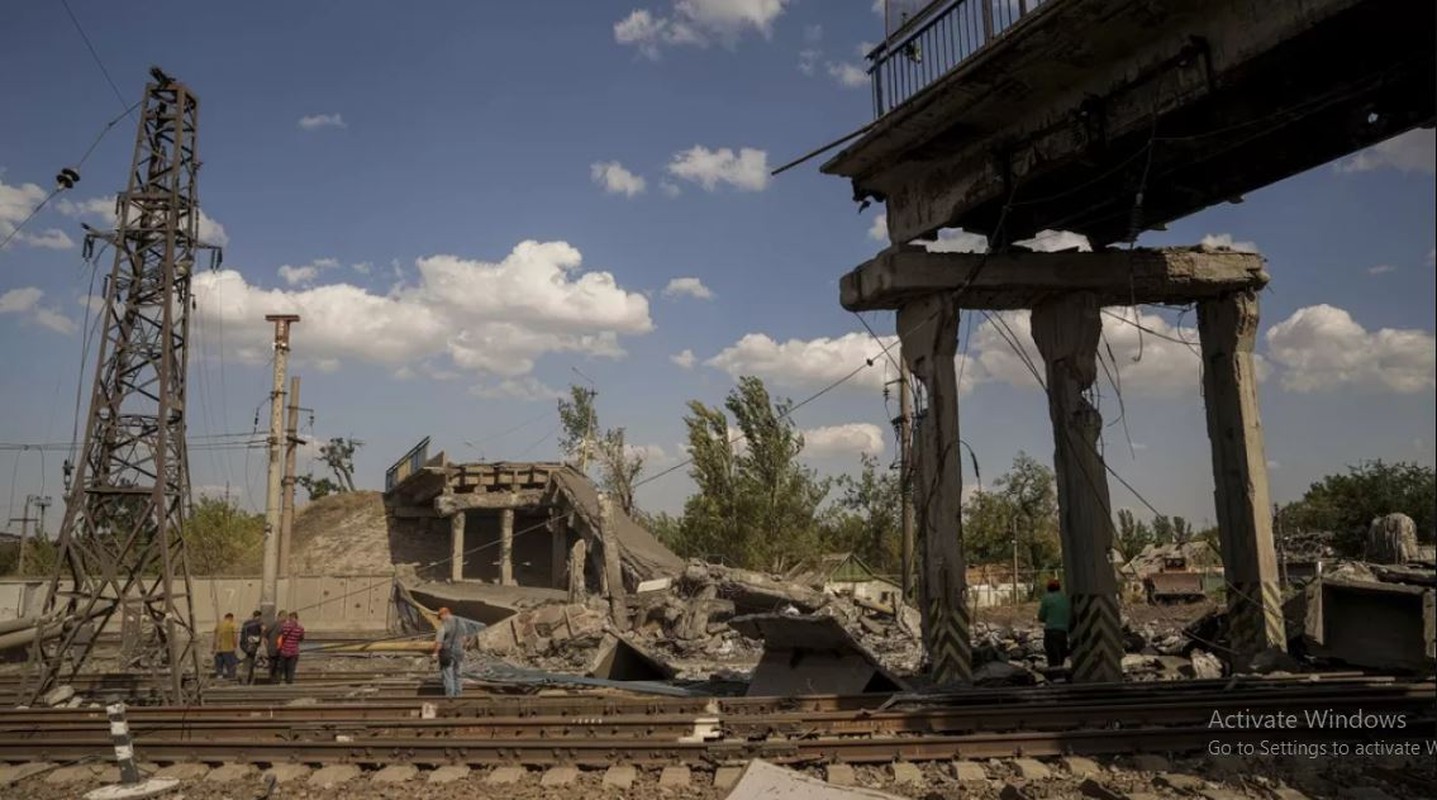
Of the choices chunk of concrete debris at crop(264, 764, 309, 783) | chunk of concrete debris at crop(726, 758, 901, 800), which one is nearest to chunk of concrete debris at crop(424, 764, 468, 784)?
chunk of concrete debris at crop(264, 764, 309, 783)

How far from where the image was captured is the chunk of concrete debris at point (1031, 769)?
8.07 metres

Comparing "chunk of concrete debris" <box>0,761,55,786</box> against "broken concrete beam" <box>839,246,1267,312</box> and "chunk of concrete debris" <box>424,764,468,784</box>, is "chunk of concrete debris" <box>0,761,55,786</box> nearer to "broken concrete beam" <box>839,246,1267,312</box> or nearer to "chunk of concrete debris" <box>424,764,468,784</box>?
"chunk of concrete debris" <box>424,764,468,784</box>

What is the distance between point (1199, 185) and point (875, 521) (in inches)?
1563

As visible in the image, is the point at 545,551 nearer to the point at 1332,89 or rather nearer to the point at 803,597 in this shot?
the point at 803,597

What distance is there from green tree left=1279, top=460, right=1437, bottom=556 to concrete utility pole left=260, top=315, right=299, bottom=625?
1686 inches

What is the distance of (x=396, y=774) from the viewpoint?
880 cm

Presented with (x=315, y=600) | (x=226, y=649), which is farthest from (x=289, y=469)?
(x=226, y=649)

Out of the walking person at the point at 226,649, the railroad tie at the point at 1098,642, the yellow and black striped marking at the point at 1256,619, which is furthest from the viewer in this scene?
the walking person at the point at 226,649

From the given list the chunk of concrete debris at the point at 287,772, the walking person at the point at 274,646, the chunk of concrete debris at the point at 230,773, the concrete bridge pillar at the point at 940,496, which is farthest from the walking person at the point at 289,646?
the concrete bridge pillar at the point at 940,496

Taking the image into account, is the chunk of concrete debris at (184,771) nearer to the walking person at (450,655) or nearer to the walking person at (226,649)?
the walking person at (450,655)

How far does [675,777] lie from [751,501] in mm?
32785

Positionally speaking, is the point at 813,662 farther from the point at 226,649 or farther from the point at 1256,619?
the point at 226,649

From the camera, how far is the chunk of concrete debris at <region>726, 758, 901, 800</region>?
7.23 meters

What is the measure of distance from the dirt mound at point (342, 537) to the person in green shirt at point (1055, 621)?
112 ft
